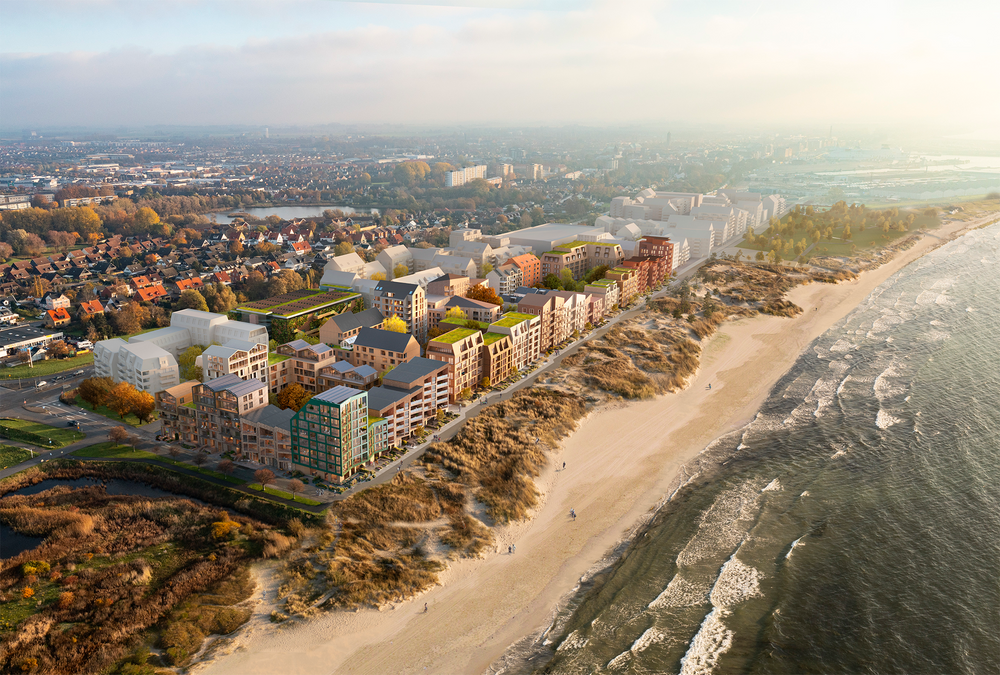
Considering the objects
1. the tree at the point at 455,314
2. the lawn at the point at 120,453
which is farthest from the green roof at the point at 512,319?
the lawn at the point at 120,453

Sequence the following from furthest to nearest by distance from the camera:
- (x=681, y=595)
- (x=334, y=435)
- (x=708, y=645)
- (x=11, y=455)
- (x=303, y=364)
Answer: (x=303, y=364) → (x=11, y=455) → (x=334, y=435) → (x=681, y=595) → (x=708, y=645)

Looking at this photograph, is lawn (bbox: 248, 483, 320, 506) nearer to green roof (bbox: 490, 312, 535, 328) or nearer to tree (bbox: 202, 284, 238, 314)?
green roof (bbox: 490, 312, 535, 328)

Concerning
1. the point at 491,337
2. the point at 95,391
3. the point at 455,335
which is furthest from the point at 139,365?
the point at 491,337

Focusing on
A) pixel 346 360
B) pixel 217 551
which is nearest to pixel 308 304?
pixel 346 360

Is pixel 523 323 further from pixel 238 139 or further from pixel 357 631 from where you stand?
pixel 238 139

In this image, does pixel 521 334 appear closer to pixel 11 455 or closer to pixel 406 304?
pixel 406 304

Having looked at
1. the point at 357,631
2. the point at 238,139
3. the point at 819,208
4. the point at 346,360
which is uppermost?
the point at 238,139
